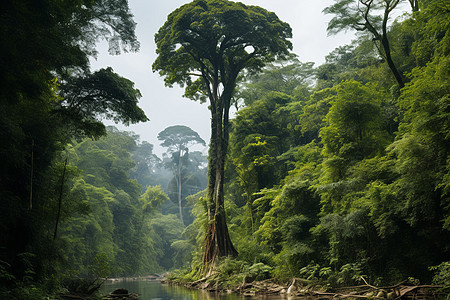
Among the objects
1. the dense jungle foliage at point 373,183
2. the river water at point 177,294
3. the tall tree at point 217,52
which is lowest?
the river water at point 177,294

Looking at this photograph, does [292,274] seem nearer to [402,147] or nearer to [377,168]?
[377,168]

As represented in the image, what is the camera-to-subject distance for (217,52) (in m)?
24.2

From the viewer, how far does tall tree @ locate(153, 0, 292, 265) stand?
2133cm

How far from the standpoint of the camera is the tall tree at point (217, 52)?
21328 mm

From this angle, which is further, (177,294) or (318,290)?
(177,294)

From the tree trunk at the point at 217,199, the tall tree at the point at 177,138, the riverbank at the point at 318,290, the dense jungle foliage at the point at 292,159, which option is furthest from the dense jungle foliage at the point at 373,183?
the tall tree at the point at 177,138

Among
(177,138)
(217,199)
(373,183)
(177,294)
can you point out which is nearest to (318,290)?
(373,183)

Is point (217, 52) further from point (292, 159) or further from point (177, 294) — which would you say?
point (177, 294)

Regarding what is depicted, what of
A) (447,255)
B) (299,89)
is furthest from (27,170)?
(299,89)

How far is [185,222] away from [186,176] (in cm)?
957

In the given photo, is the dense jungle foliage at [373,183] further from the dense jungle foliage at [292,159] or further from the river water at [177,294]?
the river water at [177,294]

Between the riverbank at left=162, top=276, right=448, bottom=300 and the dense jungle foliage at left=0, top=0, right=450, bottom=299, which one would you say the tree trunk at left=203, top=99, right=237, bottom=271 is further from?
the riverbank at left=162, top=276, right=448, bottom=300

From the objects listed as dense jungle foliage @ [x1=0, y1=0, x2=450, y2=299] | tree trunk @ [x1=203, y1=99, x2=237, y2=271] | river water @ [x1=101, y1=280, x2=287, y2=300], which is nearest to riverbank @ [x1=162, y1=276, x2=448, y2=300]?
dense jungle foliage @ [x1=0, y1=0, x2=450, y2=299]

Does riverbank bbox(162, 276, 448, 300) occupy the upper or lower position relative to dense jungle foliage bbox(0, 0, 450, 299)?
lower
